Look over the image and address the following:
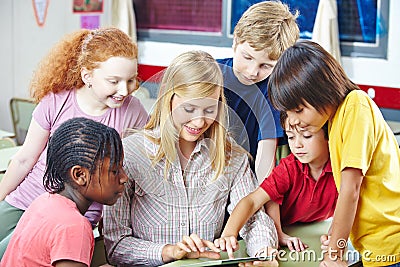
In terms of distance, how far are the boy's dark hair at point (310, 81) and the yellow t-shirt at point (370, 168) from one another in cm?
3

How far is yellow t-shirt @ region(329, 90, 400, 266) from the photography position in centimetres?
121

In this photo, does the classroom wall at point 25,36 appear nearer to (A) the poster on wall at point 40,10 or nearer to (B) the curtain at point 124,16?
(A) the poster on wall at point 40,10

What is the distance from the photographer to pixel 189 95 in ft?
3.98

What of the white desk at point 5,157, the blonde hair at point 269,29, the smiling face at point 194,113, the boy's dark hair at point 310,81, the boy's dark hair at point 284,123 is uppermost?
the blonde hair at point 269,29

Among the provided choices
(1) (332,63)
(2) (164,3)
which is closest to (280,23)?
(1) (332,63)

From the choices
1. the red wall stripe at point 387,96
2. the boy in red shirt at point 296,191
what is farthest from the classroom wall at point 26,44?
the boy in red shirt at point 296,191

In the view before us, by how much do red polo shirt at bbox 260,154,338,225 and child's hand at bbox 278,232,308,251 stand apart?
81 millimetres

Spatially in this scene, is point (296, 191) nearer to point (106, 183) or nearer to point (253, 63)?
point (253, 63)

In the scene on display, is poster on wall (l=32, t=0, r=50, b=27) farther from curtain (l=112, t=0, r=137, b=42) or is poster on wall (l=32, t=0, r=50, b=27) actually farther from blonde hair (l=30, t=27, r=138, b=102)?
blonde hair (l=30, t=27, r=138, b=102)

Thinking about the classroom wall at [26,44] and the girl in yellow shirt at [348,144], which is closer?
the girl in yellow shirt at [348,144]

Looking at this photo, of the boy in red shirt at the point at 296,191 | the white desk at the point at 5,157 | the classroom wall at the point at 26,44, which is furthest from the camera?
the classroom wall at the point at 26,44

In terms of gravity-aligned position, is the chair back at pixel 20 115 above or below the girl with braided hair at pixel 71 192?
below

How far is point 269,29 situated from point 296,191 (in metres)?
0.36

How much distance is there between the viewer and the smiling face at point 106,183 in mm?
1276
